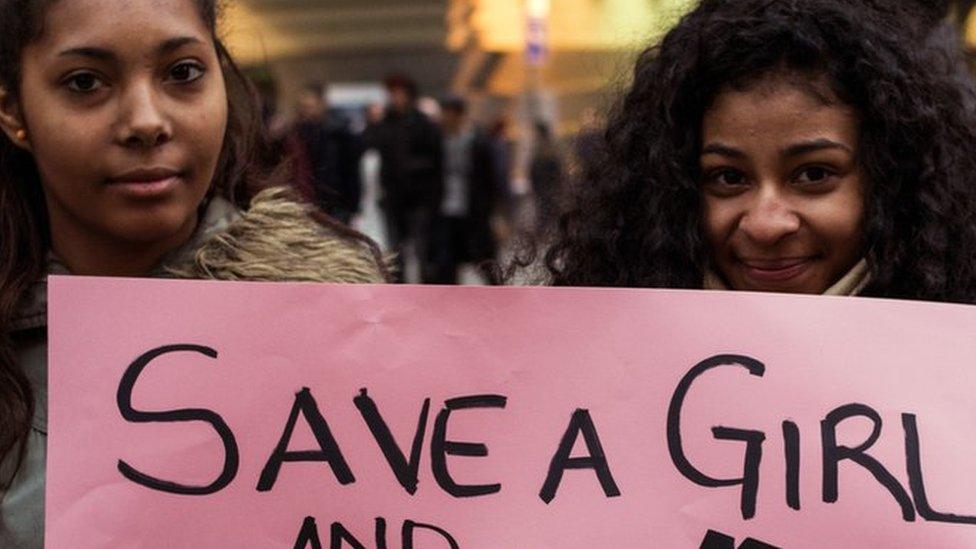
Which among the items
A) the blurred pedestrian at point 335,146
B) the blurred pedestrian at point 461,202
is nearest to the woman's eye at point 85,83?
the blurred pedestrian at point 335,146

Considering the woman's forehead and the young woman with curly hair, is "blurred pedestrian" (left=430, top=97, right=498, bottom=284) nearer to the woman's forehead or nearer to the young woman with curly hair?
the young woman with curly hair

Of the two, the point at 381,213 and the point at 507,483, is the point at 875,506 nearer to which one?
the point at 507,483

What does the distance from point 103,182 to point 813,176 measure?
35.4 inches

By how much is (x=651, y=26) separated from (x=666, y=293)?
0.72 m

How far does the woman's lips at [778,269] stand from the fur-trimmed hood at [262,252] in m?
0.55

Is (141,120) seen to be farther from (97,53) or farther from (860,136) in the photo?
(860,136)

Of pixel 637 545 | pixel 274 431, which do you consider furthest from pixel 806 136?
pixel 274 431

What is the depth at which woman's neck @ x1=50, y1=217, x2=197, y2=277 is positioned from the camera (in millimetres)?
2092

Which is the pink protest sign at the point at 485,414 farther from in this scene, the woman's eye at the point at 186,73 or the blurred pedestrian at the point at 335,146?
the blurred pedestrian at the point at 335,146

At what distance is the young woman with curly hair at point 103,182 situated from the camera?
6.39 feet

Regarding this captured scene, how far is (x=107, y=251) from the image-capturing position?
210 centimetres

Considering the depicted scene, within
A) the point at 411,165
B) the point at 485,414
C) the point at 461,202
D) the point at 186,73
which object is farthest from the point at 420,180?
the point at 485,414

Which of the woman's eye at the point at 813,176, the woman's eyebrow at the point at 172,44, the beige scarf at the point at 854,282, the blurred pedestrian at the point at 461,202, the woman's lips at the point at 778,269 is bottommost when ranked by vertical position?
the beige scarf at the point at 854,282

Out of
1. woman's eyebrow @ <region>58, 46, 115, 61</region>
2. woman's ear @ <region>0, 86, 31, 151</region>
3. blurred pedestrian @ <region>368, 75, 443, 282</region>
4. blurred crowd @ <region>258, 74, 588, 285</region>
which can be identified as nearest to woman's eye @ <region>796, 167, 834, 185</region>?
woman's eyebrow @ <region>58, 46, 115, 61</region>
